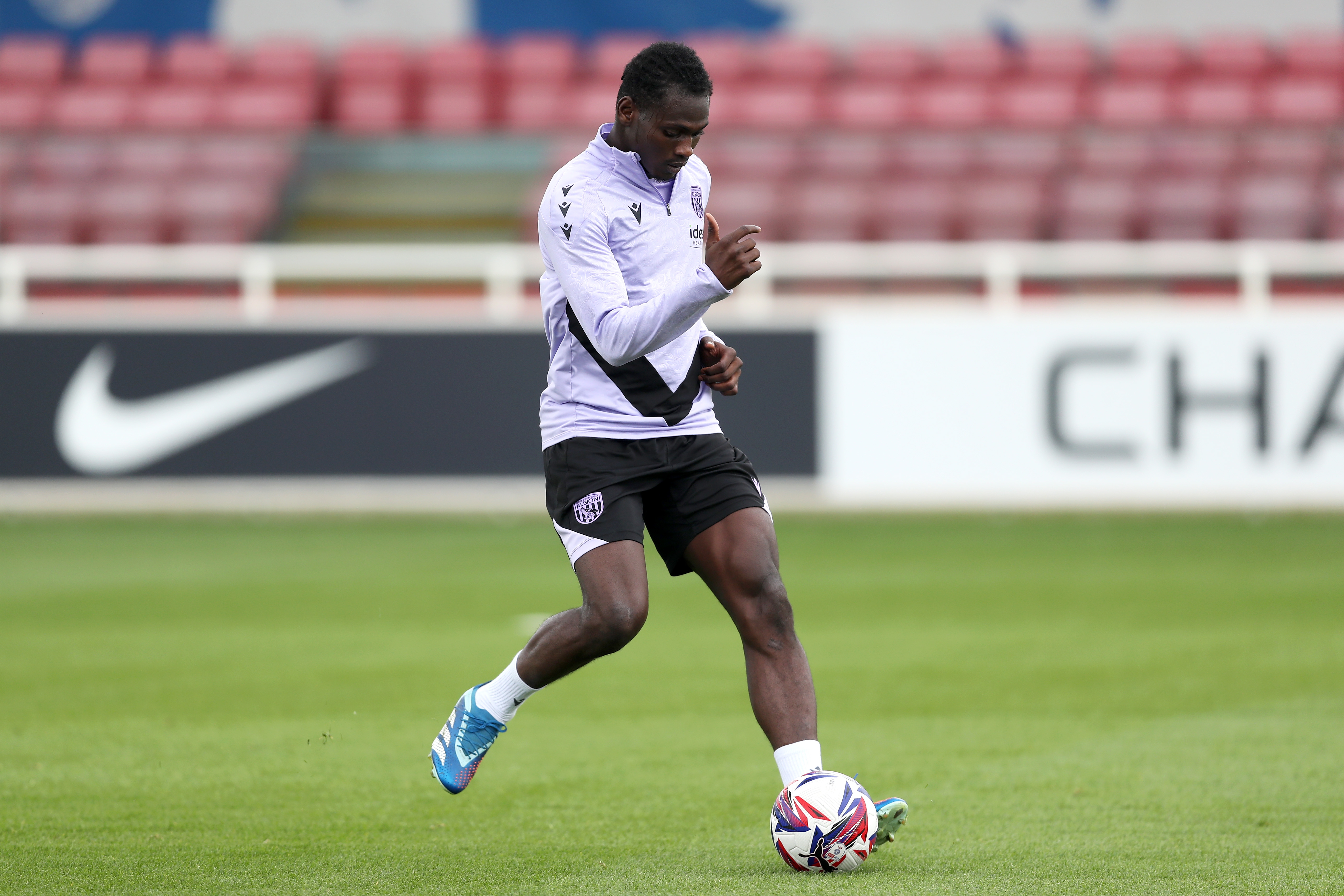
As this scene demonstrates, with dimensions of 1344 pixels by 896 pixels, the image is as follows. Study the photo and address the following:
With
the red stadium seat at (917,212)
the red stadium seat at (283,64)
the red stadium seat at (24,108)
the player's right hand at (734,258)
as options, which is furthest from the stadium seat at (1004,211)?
the player's right hand at (734,258)

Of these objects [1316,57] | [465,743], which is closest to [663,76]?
[465,743]

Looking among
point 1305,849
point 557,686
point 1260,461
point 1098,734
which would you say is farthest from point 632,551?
point 1260,461

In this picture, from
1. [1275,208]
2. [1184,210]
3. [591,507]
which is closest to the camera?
[591,507]

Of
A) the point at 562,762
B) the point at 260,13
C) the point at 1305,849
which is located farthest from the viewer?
the point at 260,13

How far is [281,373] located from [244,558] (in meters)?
2.66

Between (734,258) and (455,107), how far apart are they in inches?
637

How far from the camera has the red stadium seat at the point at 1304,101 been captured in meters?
18.1

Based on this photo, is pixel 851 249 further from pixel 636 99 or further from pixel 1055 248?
pixel 636 99

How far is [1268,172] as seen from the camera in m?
16.2

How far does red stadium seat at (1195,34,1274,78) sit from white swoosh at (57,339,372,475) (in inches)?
401

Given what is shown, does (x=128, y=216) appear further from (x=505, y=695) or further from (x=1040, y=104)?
(x=505, y=695)

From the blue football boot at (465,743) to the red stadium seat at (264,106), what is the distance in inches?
611

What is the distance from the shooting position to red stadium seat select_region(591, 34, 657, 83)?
19.2 metres

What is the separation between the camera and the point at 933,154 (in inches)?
664
